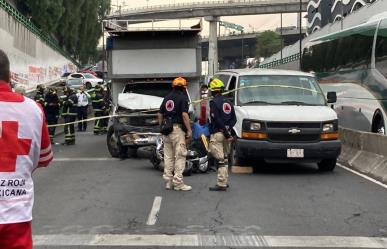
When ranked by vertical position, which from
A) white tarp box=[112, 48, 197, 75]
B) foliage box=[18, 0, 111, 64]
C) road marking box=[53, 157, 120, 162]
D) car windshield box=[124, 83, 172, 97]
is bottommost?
road marking box=[53, 157, 120, 162]

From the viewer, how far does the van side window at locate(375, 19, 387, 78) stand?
575 inches

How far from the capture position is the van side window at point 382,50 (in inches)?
575

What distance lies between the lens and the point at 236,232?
711 cm

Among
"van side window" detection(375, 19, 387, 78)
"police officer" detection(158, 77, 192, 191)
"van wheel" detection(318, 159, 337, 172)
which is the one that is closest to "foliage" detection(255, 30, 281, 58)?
"van side window" detection(375, 19, 387, 78)

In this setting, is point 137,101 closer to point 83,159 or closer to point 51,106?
point 83,159

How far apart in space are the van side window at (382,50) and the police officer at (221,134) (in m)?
6.08

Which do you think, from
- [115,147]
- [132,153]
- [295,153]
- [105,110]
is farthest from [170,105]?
[105,110]

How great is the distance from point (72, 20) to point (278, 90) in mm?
53132

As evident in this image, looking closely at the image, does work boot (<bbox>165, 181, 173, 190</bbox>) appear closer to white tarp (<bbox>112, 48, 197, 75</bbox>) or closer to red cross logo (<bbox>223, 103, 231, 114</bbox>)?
red cross logo (<bbox>223, 103, 231, 114</bbox>)

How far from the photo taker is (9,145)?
346 cm

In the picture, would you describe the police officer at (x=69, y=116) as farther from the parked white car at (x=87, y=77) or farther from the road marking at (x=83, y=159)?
the parked white car at (x=87, y=77)

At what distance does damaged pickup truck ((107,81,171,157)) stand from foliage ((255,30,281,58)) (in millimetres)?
106444

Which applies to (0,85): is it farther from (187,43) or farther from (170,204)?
(187,43)

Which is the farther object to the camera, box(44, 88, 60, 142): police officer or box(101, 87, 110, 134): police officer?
box(101, 87, 110, 134): police officer
